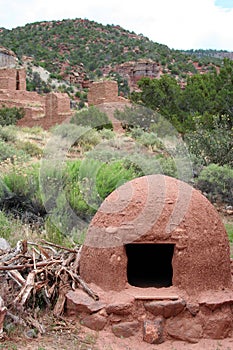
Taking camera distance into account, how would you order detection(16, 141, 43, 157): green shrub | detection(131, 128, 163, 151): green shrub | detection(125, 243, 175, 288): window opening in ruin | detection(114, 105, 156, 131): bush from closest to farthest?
detection(125, 243, 175, 288): window opening in ruin → detection(16, 141, 43, 157): green shrub → detection(131, 128, 163, 151): green shrub → detection(114, 105, 156, 131): bush

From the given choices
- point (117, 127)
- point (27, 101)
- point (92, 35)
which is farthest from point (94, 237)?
point (92, 35)

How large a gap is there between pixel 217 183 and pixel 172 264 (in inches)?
296

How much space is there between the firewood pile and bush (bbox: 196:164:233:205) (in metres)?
7.19

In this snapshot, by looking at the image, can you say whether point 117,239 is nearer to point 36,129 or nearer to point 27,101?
point 36,129

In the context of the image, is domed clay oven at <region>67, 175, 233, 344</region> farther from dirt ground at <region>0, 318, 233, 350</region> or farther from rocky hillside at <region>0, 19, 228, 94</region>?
rocky hillside at <region>0, 19, 228, 94</region>

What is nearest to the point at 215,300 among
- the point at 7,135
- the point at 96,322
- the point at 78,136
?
the point at 96,322

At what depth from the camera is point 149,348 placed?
4.50 meters

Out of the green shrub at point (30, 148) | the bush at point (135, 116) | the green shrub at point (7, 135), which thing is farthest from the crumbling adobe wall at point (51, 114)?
the green shrub at point (30, 148)

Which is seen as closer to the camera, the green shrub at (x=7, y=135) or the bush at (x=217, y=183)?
the bush at (x=217, y=183)

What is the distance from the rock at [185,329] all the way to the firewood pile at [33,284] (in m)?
0.76

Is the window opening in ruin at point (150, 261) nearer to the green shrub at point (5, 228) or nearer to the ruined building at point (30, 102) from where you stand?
the green shrub at point (5, 228)

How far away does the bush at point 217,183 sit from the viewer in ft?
39.6

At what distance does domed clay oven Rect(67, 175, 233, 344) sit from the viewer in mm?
4684

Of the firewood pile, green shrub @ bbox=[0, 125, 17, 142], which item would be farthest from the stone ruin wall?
the firewood pile
